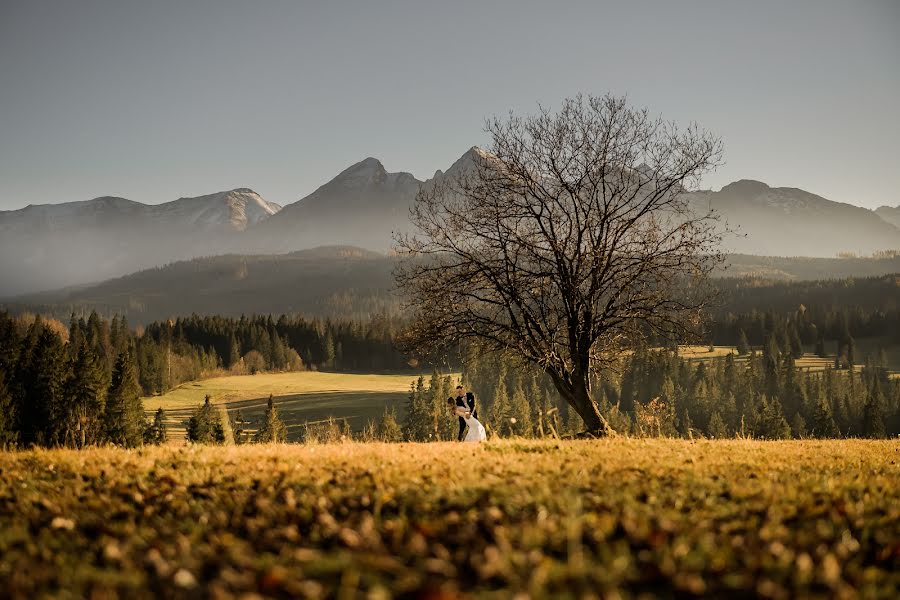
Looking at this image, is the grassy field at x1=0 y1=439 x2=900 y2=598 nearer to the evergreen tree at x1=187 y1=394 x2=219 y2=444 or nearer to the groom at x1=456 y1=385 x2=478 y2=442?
the groom at x1=456 y1=385 x2=478 y2=442

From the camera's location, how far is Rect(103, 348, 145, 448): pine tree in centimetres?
8119

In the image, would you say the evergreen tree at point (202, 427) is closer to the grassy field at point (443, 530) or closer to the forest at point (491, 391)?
the forest at point (491, 391)

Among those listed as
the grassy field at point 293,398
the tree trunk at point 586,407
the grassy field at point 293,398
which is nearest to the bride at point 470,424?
the tree trunk at point 586,407

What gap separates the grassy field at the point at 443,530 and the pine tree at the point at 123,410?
8293cm

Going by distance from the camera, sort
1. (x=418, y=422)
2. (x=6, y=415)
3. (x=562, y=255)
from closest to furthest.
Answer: (x=562, y=255) < (x=6, y=415) < (x=418, y=422)

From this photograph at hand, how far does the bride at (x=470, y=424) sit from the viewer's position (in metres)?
19.9

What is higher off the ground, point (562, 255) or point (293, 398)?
point (562, 255)

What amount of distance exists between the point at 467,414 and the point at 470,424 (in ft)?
1.40

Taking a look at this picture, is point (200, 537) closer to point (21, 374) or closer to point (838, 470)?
point (838, 470)

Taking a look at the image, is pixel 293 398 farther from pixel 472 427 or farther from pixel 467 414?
pixel 472 427

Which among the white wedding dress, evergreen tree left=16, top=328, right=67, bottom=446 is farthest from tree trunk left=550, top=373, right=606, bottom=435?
evergreen tree left=16, top=328, right=67, bottom=446

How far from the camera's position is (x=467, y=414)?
20.4m

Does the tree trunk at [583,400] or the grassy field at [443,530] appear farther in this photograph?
the tree trunk at [583,400]

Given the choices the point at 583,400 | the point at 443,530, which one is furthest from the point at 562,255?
the point at 443,530
